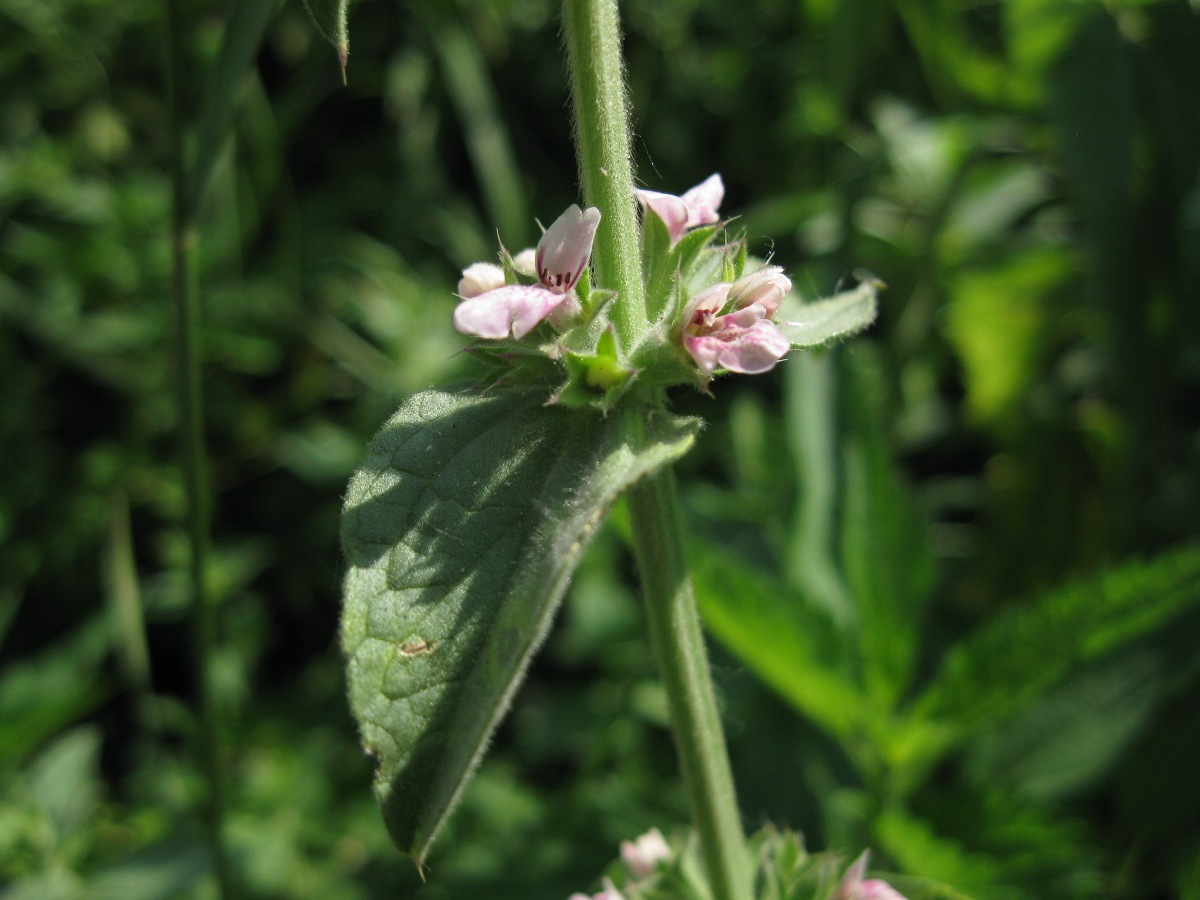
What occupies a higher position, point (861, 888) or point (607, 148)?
point (607, 148)

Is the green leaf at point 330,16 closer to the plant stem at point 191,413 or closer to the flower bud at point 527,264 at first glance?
the flower bud at point 527,264

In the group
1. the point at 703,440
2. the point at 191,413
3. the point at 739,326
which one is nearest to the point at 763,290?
the point at 739,326

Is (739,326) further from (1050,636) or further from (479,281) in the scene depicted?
(1050,636)

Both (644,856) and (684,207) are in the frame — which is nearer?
(684,207)

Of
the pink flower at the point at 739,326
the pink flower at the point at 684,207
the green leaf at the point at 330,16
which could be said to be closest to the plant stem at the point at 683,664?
the pink flower at the point at 739,326

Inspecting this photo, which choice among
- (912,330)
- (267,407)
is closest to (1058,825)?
(912,330)

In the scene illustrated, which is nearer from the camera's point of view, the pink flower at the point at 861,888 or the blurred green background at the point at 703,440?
the pink flower at the point at 861,888

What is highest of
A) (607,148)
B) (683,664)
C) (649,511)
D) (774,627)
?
(607,148)
